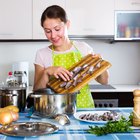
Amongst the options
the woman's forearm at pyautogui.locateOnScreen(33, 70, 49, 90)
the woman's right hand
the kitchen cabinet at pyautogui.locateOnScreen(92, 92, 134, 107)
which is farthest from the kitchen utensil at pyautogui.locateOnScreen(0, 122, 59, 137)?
the kitchen cabinet at pyautogui.locateOnScreen(92, 92, 134, 107)

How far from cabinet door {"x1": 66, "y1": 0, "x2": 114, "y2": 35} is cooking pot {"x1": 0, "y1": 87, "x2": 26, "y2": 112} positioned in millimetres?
1679

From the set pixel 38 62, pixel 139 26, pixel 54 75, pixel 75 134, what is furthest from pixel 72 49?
pixel 139 26

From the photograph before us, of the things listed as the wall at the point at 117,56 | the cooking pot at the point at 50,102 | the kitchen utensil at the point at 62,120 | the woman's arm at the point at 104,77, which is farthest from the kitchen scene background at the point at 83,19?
the kitchen utensil at the point at 62,120

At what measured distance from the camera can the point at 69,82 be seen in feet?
4.99

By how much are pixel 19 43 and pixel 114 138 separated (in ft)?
7.91

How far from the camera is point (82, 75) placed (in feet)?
4.99

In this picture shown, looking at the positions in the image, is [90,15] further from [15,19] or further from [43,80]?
[43,80]

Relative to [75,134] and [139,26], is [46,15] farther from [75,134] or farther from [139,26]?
[139,26]

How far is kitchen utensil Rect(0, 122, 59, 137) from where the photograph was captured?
1106mm

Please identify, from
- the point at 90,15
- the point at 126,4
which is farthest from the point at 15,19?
the point at 126,4

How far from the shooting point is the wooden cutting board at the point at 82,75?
1486 mm

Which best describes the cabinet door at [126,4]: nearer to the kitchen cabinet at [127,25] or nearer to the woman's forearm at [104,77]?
the kitchen cabinet at [127,25]

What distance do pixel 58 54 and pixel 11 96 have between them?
1.80 feet

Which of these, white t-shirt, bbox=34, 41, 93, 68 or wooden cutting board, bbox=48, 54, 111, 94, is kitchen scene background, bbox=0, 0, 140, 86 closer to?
white t-shirt, bbox=34, 41, 93, 68
